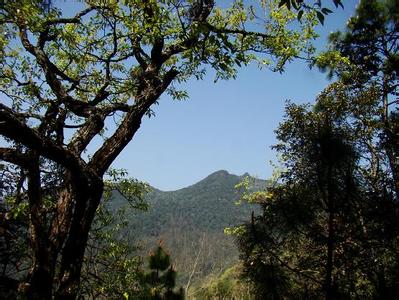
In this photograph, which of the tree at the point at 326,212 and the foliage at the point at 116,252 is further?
the foliage at the point at 116,252

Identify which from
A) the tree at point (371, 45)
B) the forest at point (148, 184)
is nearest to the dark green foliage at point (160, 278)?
the forest at point (148, 184)

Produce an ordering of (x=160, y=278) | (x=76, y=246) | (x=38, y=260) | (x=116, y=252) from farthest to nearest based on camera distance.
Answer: (x=116, y=252) → (x=160, y=278) → (x=76, y=246) → (x=38, y=260)

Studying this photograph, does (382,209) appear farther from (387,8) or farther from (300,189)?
(387,8)

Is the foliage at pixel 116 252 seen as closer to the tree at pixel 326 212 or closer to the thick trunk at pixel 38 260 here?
the tree at pixel 326 212

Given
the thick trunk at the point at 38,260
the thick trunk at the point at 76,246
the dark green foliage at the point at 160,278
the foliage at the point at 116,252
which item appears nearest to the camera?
the thick trunk at the point at 38,260

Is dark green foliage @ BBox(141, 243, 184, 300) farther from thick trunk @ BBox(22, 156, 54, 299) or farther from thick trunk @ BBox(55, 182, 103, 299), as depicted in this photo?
thick trunk @ BBox(22, 156, 54, 299)

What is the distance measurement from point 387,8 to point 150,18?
10109 millimetres

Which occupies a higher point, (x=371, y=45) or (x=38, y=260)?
(x=371, y=45)

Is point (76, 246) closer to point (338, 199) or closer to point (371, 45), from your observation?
point (338, 199)

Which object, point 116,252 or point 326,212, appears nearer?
point 326,212

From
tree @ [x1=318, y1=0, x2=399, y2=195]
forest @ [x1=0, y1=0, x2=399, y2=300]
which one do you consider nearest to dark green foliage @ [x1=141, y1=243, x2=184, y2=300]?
forest @ [x1=0, y1=0, x2=399, y2=300]

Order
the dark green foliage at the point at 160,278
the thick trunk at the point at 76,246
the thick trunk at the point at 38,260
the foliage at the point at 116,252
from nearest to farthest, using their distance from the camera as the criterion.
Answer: the thick trunk at the point at 38,260 < the thick trunk at the point at 76,246 < the dark green foliage at the point at 160,278 < the foliage at the point at 116,252

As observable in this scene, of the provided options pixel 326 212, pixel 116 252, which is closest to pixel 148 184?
pixel 116 252

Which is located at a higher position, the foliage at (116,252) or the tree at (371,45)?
the tree at (371,45)
